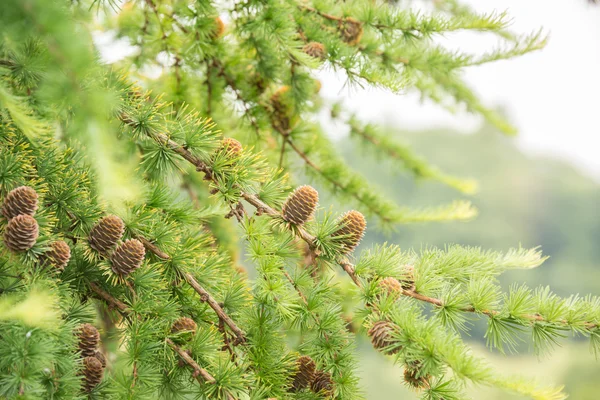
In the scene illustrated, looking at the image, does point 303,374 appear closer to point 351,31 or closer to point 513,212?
point 351,31

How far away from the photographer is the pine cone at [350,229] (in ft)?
1.82

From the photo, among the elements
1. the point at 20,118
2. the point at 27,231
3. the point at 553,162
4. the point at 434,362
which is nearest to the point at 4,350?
the point at 27,231

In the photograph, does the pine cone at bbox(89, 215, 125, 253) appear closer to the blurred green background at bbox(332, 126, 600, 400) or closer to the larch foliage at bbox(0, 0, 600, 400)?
the larch foliage at bbox(0, 0, 600, 400)

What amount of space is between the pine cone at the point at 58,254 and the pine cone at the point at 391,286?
31 cm

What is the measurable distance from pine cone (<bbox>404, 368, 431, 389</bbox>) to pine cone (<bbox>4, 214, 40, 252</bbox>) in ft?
A: 1.23

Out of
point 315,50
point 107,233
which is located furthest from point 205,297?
point 315,50

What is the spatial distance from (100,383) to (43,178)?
218mm

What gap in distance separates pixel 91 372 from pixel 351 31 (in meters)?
0.56

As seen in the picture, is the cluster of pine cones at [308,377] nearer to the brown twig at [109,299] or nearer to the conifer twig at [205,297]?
the conifer twig at [205,297]

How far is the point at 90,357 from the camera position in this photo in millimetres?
548

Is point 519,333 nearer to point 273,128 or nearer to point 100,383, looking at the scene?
point 100,383

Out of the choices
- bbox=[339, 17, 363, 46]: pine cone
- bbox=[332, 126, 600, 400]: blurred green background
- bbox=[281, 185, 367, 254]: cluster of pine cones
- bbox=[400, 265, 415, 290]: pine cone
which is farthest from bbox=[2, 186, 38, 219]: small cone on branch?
bbox=[332, 126, 600, 400]: blurred green background

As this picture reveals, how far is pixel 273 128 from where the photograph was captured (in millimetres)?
938

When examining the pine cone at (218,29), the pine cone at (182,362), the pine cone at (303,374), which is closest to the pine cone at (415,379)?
the pine cone at (303,374)
